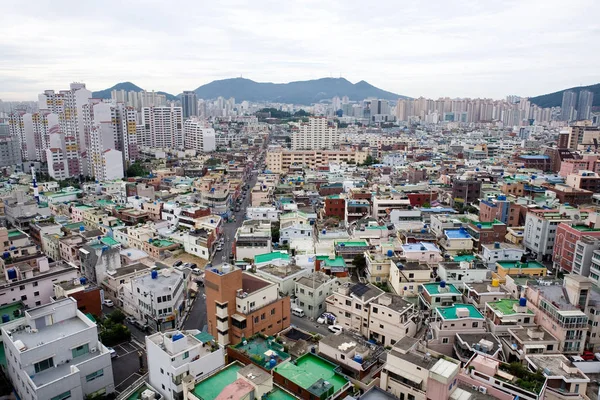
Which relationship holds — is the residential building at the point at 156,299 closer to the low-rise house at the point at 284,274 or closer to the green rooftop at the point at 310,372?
the low-rise house at the point at 284,274

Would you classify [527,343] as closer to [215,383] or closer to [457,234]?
[457,234]

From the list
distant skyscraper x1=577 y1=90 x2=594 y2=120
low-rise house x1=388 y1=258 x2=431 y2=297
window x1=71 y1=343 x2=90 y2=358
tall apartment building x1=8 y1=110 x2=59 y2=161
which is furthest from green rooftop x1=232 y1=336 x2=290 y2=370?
distant skyscraper x1=577 y1=90 x2=594 y2=120

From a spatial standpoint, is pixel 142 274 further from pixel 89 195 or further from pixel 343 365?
pixel 89 195

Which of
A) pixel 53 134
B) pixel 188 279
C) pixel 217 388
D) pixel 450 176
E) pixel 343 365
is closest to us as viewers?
pixel 217 388

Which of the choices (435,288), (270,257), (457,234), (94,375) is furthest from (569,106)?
(94,375)

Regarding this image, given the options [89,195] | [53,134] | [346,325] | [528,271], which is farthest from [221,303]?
[53,134]

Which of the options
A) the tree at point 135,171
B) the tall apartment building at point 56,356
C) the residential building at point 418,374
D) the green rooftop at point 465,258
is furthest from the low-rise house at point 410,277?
the tree at point 135,171
